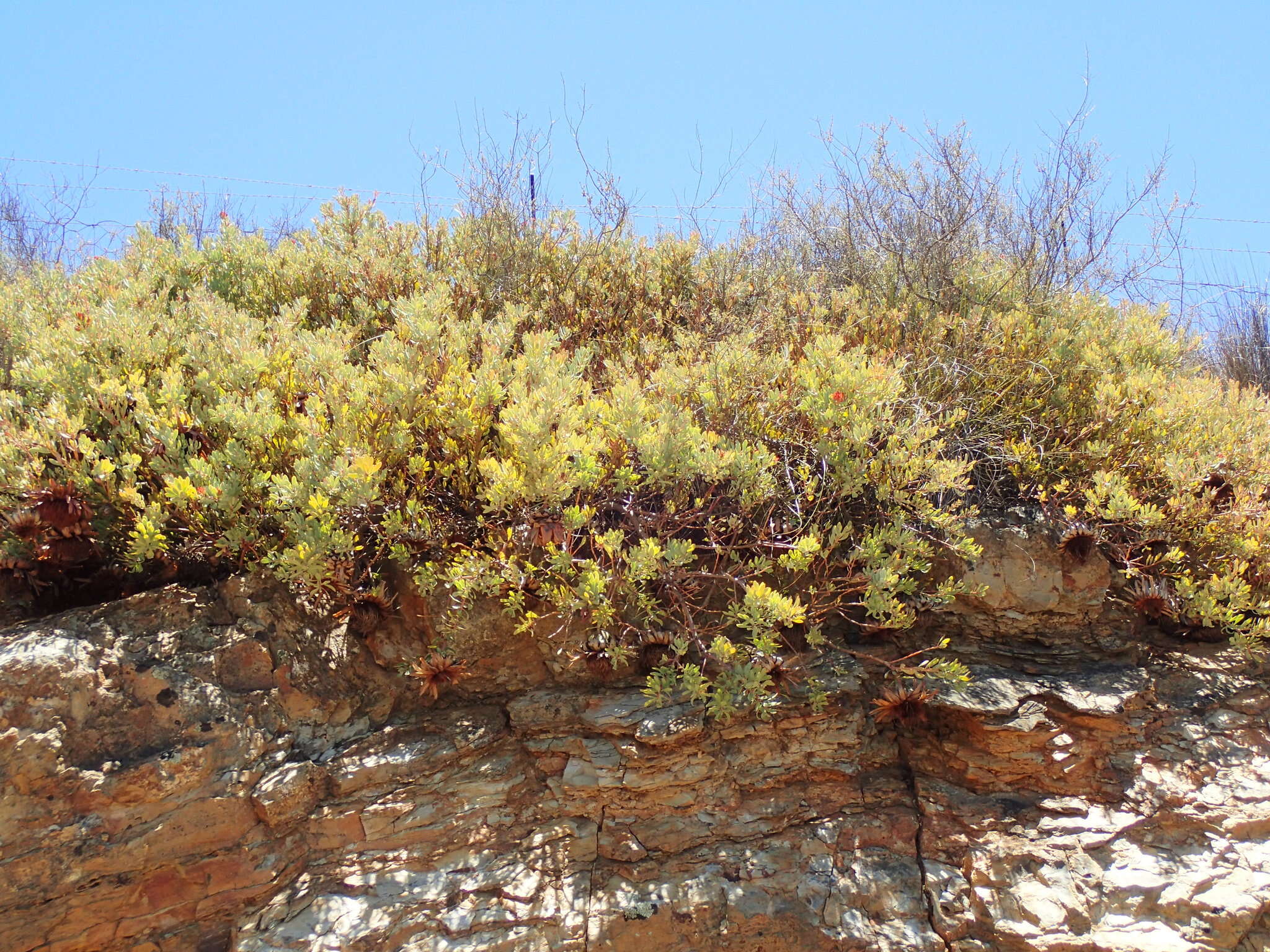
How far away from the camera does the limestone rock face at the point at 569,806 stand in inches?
92.0

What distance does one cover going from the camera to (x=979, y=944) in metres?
2.40

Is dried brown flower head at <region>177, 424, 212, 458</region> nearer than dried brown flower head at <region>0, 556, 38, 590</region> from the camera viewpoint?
No

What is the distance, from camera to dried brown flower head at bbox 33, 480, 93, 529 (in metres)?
2.62

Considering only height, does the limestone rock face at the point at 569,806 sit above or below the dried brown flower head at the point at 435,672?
below

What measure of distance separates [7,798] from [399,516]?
4.01ft

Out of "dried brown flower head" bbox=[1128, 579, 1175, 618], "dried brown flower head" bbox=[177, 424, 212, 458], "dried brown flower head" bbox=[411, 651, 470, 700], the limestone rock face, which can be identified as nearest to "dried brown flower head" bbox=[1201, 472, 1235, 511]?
"dried brown flower head" bbox=[1128, 579, 1175, 618]

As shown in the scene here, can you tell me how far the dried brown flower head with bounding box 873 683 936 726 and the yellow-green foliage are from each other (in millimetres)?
80

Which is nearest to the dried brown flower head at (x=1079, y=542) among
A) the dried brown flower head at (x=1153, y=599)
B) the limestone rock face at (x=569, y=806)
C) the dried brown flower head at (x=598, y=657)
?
the dried brown flower head at (x=1153, y=599)

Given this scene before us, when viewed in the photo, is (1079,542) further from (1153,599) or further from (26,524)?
(26,524)

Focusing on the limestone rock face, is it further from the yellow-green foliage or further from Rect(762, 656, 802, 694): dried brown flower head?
the yellow-green foliage

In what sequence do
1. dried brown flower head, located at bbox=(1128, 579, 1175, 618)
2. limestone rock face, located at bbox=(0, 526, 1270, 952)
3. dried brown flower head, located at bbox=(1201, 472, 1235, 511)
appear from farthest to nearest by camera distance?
dried brown flower head, located at bbox=(1201, 472, 1235, 511), dried brown flower head, located at bbox=(1128, 579, 1175, 618), limestone rock face, located at bbox=(0, 526, 1270, 952)

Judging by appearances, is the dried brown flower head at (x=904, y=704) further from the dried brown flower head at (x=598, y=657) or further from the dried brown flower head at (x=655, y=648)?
the dried brown flower head at (x=598, y=657)

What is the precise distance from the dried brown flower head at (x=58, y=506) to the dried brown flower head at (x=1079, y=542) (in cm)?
319

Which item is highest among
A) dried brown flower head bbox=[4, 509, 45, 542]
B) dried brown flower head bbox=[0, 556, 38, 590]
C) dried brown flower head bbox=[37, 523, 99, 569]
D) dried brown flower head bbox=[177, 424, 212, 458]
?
dried brown flower head bbox=[177, 424, 212, 458]
